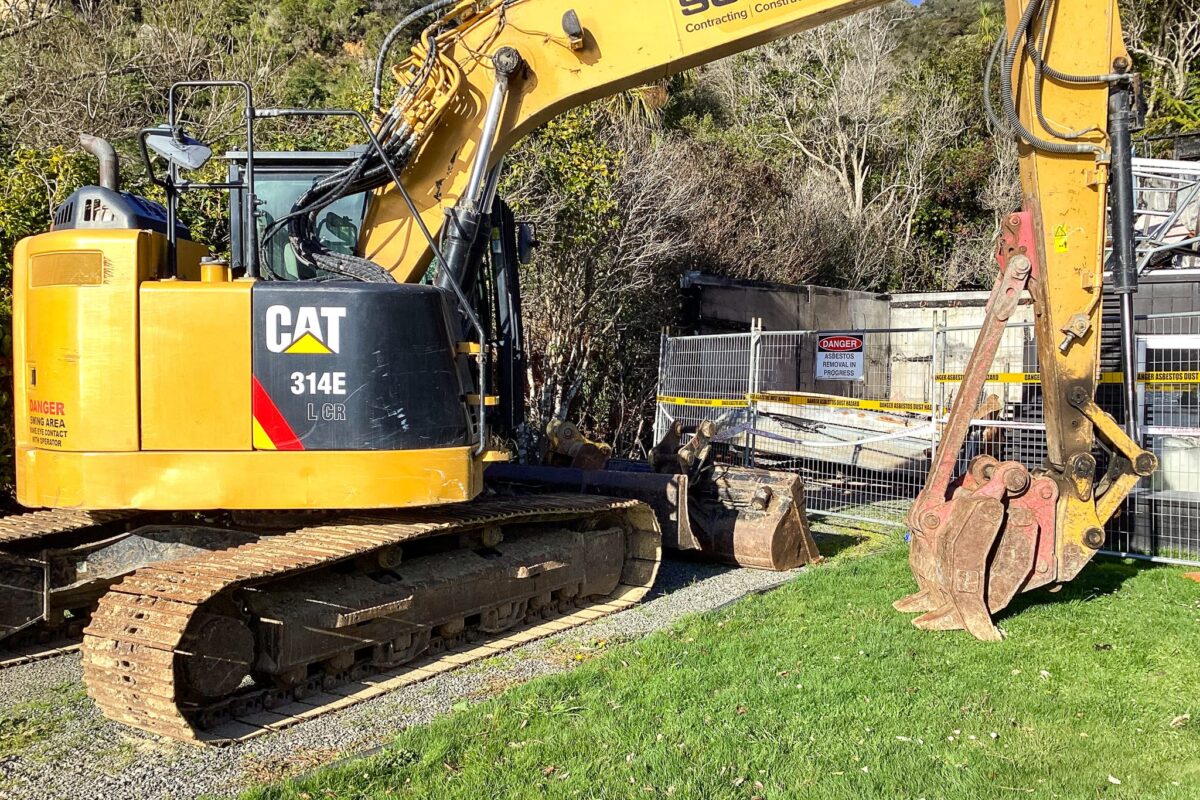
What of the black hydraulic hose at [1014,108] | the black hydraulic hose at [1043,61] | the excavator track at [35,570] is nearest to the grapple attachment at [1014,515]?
the black hydraulic hose at [1014,108]

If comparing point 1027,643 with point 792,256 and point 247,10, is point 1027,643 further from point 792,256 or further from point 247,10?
point 247,10

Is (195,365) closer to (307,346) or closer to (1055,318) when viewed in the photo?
(307,346)

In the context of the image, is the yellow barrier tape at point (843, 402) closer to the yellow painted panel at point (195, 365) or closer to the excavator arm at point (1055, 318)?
the excavator arm at point (1055, 318)

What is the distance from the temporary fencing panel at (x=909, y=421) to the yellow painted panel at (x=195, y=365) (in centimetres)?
652

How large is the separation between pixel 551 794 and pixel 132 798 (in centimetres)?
172

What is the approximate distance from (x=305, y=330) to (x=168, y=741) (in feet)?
6.88

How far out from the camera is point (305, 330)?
17.4ft

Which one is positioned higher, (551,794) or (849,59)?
(849,59)

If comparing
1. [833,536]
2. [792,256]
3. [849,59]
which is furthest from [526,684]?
[849,59]

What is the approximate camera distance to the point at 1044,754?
443 centimetres

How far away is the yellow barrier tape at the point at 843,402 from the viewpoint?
35.2 feet

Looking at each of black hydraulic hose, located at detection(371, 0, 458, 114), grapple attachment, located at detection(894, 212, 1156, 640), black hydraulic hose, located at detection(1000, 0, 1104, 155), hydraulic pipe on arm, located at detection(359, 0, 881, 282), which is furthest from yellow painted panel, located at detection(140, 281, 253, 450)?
black hydraulic hose, located at detection(1000, 0, 1104, 155)

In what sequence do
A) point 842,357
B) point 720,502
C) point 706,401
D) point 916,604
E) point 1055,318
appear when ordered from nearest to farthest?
point 1055,318, point 916,604, point 720,502, point 842,357, point 706,401

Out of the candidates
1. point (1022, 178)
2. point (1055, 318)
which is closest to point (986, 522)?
Answer: point (1055, 318)
